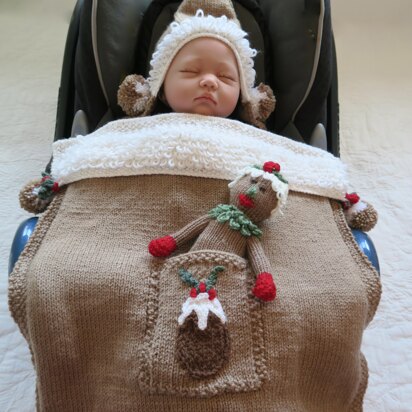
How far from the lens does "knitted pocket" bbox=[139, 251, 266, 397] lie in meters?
0.66

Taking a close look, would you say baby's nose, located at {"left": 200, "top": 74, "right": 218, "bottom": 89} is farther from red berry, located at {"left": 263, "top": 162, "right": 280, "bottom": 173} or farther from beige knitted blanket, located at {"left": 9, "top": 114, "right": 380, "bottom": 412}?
red berry, located at {"left": 263, "top": 162, "right": 280, "bottom": 173}

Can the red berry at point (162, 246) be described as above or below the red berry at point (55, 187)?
above

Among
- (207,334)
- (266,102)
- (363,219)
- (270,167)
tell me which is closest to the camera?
(207,334)

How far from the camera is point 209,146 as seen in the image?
2.70ft

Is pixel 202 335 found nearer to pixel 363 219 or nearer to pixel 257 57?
pixel 363 219

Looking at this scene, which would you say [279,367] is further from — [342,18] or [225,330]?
[342,18]

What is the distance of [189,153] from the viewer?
813 millimetres

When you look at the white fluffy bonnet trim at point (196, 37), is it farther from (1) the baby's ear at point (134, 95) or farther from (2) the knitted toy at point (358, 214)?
(2) the knitted toy at point (358, 214)

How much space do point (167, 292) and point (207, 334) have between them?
0.09m

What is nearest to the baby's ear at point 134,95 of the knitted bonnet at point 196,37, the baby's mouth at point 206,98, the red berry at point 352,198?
the knitted bonnet at point 196,37

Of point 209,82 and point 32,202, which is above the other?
point 209,82

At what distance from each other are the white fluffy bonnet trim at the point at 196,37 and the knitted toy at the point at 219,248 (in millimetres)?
287

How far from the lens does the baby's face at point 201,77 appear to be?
3.03 ft

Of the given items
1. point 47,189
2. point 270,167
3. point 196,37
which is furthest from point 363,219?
point 47,189
